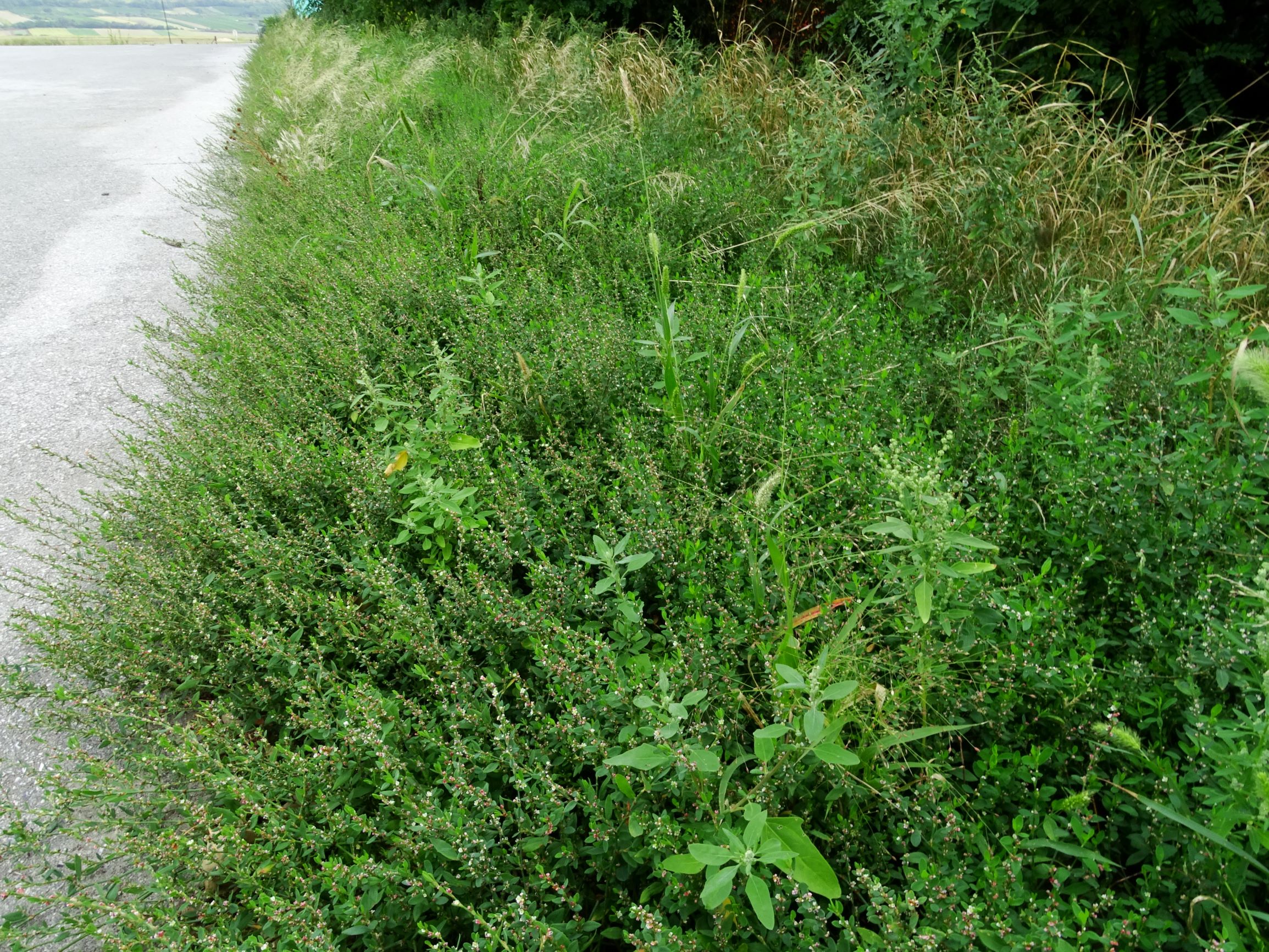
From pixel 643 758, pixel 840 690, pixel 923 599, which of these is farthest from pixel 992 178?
pixel 643 758

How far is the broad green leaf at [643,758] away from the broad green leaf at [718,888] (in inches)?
9.3

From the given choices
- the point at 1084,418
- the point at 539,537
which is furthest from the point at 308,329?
the point at 1084,418

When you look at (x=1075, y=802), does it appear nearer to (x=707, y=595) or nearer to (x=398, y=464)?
(x=707, y=595)

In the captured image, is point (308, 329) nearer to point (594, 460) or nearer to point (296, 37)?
point (594, 460)

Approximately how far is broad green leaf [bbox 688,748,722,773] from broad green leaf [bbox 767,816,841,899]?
0.14 m

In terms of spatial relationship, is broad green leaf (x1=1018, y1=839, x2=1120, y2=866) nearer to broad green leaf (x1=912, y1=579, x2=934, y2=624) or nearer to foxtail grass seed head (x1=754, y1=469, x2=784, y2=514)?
broad green leaf (x1=912, y1=579, x2=934, y2=624)

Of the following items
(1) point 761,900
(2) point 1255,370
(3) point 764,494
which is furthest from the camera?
(3) point 764,494

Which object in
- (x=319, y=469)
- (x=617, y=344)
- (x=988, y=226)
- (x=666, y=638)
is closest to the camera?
(x=666, y=638)

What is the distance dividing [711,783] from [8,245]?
6.75 metres

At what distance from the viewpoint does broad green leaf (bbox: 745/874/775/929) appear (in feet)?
4.26

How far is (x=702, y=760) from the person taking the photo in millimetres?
1561

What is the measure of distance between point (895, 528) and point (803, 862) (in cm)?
71

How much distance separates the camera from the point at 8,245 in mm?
5816

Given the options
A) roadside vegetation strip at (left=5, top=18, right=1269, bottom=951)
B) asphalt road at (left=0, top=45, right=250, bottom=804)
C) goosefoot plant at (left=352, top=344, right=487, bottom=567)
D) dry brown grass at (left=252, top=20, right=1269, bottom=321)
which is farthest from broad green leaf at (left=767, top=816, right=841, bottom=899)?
dry brown grass at (left=252, top=20, right=1269, bottom=321)
